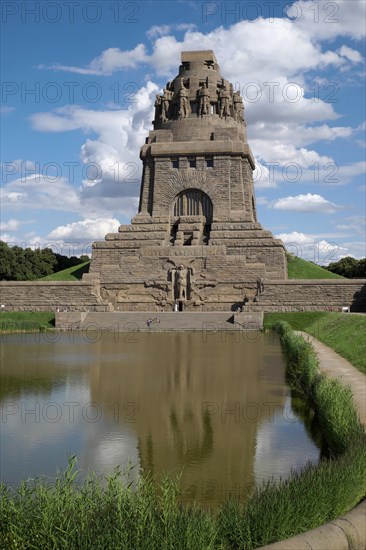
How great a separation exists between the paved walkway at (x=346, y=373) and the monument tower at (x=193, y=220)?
67.4 feet

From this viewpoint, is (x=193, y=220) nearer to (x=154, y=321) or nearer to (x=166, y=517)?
(x=154, y=321)

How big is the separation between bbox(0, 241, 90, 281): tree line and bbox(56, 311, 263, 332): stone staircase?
1215 inches

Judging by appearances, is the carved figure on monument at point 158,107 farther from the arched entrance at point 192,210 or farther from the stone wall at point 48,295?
the stone wall at point 48,295

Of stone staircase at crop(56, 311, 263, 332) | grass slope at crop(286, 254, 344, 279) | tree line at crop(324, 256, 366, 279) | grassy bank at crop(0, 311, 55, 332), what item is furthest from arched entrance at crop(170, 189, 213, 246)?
tree line at crop(324, 256, 366, 279)

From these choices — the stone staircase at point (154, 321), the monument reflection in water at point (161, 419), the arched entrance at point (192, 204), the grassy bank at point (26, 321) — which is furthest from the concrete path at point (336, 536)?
the arched entrance at point (192, 204)

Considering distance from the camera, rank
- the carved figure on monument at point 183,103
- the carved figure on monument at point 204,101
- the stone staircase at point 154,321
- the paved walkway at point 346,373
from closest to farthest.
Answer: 1. the paved walkway at point 346,373
2. the stone staircase at point 154,321
3. the carved figure on monument at point 204,101
4. the carved figure on monument at point 183,103

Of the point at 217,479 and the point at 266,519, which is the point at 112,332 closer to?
the point at 217,479

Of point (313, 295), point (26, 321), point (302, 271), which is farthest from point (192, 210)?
point (26, 321)

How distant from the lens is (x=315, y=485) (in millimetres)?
6105

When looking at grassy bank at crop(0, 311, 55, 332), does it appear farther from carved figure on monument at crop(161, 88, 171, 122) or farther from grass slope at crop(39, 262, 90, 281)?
carved figure on monument at crop(161, 88, 171, 122)

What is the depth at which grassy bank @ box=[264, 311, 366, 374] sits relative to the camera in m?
19.4

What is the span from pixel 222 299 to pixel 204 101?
18.9 metres

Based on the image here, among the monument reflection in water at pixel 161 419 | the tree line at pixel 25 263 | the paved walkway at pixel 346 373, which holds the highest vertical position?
the tree line at pixel 25 263

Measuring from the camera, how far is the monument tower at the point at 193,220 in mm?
42406
